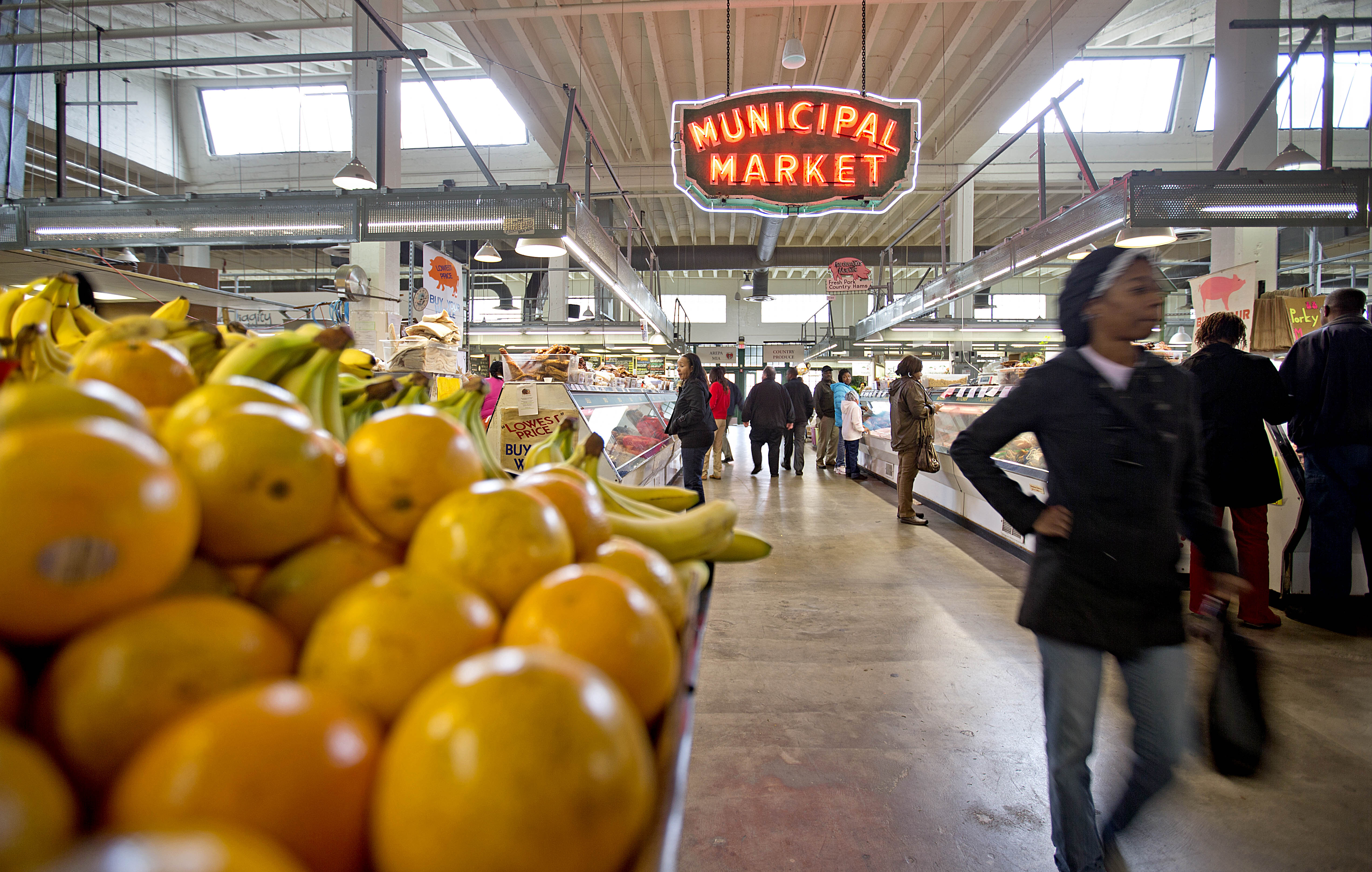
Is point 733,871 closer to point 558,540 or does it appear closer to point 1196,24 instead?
point 558,540

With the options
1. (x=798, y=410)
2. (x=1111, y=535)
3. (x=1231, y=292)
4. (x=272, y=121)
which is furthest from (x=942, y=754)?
(x=272, y=121)

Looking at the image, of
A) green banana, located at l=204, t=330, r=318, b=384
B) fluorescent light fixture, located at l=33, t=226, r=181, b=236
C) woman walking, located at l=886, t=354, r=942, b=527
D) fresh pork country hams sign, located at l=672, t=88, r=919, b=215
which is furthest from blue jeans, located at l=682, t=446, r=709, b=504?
green banana, located at l=204, t=330, r=318, b=384

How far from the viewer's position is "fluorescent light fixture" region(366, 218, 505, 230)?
186 inches

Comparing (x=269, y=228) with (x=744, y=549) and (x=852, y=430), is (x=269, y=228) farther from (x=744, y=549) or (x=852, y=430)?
(x=852, y=430)

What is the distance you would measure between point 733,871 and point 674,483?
24.8 ft

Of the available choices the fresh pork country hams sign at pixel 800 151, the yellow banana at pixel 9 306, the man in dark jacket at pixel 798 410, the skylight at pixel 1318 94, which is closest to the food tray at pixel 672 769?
the yellow banana at pixel 9 306

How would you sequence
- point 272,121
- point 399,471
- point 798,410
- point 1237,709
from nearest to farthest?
point 399,471, point 1237,709, point 798,410, point 272,121

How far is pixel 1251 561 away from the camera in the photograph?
3.37 metres

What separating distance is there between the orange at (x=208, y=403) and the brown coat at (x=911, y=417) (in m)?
6.05

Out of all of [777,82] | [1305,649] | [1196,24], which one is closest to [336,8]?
[777,82]

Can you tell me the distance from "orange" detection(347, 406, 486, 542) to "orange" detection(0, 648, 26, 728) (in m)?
0.28

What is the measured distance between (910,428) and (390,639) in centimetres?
618

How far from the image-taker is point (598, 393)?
537cm

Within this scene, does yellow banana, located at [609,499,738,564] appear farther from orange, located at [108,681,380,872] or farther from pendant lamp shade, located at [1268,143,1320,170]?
pendant lamp shade, located at [1268,143,1320,170]
